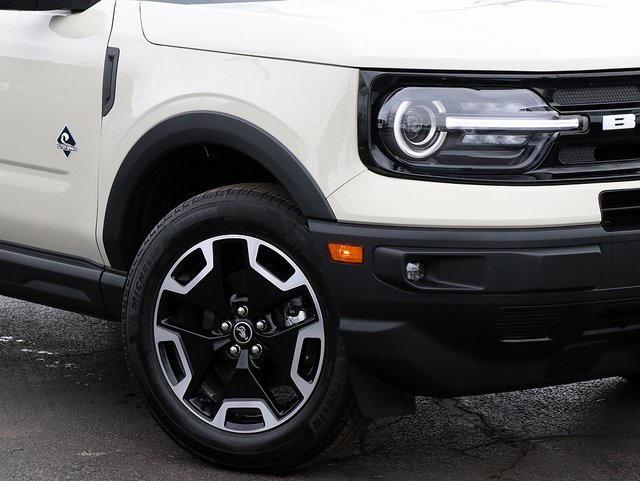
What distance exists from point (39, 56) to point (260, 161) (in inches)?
35.8

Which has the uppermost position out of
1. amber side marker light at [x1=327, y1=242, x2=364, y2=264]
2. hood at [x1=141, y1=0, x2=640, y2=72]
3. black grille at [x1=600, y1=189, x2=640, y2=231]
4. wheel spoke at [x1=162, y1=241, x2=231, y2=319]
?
hood at [x1=141, y1=0, x2=640, y2=72]

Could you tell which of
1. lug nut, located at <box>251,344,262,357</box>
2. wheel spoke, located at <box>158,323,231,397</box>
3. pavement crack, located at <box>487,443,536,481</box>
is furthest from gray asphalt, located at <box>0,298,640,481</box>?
lug nut, located at <box>251,344,262,357</box>

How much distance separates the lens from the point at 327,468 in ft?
12.9

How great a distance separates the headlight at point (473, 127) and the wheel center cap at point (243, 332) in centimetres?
72

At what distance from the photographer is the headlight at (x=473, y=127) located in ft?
10.9

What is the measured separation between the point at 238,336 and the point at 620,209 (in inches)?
43.9

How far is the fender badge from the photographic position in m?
4.05

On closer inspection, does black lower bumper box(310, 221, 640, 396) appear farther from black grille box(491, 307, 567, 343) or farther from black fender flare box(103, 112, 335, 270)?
black fender flare box(103, 112, 335, 270)

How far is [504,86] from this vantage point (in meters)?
3.33

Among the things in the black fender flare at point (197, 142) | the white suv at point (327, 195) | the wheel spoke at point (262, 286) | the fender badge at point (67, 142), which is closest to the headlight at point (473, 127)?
the white suv at point (327, 195)

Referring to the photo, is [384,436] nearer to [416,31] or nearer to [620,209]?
[620,209]

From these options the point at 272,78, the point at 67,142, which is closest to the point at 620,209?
the point at 272,78

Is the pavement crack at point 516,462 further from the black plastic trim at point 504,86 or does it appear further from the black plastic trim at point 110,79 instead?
the black plastic trim at point 110,79

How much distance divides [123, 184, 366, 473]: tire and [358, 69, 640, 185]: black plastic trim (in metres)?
0.34
